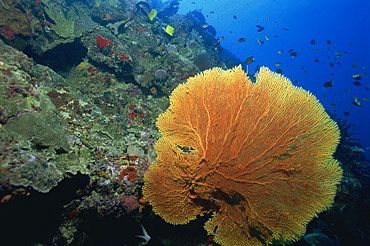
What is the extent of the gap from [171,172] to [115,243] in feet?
6.43

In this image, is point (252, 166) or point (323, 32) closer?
point (252, 166)

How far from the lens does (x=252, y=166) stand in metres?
2.92

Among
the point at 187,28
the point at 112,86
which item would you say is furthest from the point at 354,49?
the point at 112,86

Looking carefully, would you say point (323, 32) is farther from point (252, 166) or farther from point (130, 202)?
point (130, 202)

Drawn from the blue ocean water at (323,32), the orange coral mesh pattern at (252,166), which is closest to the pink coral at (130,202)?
the orange coral mesh pattern at (252,166)

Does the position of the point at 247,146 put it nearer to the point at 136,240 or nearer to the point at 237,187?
the point at 237,187

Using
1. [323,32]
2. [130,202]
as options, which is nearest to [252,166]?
[130,202]

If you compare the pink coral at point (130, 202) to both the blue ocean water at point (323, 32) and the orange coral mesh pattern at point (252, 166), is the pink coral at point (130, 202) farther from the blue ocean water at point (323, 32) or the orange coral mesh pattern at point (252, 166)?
the blue ocean water at point (323, 32)

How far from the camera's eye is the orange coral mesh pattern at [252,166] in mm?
2855

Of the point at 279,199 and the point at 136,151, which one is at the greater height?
the point at 279,199

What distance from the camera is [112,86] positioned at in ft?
21.4

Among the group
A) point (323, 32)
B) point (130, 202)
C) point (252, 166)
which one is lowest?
point (130, 202)

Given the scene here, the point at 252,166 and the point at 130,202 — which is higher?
the point at 252,166

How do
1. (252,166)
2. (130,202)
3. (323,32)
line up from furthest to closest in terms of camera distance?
(323,32) < (130,202) < (252,166)
